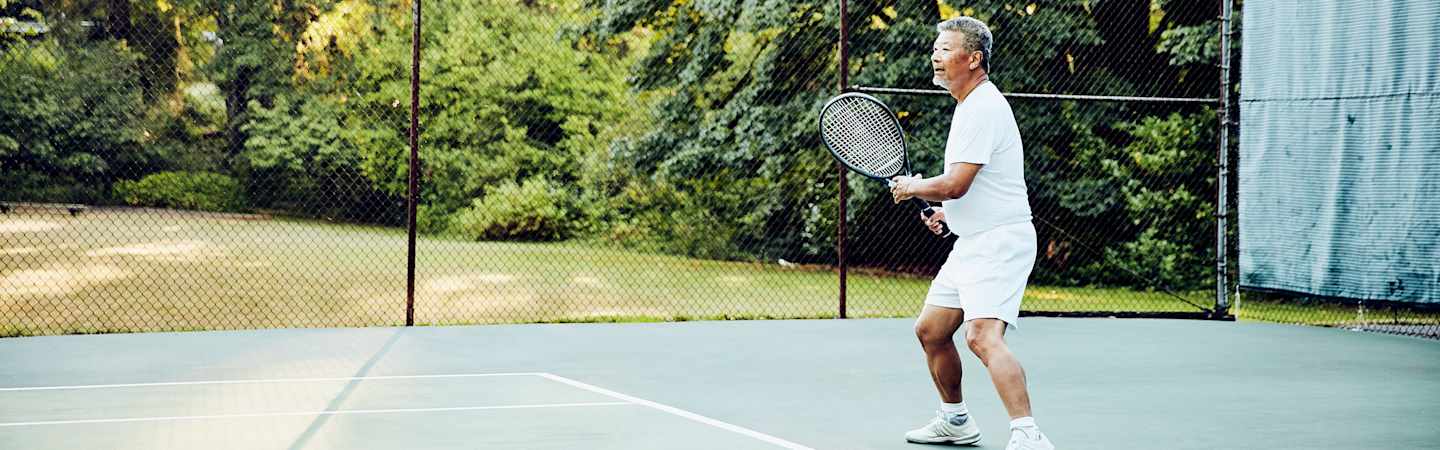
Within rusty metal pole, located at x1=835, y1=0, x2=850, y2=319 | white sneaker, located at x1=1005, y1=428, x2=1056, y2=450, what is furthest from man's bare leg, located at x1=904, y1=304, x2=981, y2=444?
rusty metal pole, located at x1=835, y1=0, x2=850, y2=319

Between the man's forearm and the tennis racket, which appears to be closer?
the man's forearm

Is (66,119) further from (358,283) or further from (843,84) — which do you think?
(843,84)

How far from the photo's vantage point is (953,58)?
4.80 m

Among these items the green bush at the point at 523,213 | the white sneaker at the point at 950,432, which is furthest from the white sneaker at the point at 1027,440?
the green bush at the point at 523,213

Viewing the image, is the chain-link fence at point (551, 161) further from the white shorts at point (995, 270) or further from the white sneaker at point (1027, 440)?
the white sneaker at point (1027, 440)

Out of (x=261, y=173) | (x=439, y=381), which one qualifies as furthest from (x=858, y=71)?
(x=261, y=173)

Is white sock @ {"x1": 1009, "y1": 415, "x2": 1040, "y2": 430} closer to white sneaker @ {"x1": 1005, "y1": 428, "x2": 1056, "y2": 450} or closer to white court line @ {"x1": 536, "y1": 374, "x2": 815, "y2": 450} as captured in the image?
white sneaker @ {"x1": 1005, "y1": 428, "x2": 1056, "y2": 450}

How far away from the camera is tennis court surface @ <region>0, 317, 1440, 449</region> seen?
5.50 meters

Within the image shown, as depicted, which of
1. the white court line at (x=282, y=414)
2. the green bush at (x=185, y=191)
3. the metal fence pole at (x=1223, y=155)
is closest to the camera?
the white court line at (x=282, y=414)

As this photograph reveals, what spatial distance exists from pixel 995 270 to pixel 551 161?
14.0 meters

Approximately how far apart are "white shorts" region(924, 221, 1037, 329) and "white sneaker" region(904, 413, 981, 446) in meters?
0.53

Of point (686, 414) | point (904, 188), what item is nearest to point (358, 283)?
point (686, 414)

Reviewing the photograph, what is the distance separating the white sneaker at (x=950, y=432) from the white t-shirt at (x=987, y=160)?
0.72 meters

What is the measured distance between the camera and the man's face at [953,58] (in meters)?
4.80
